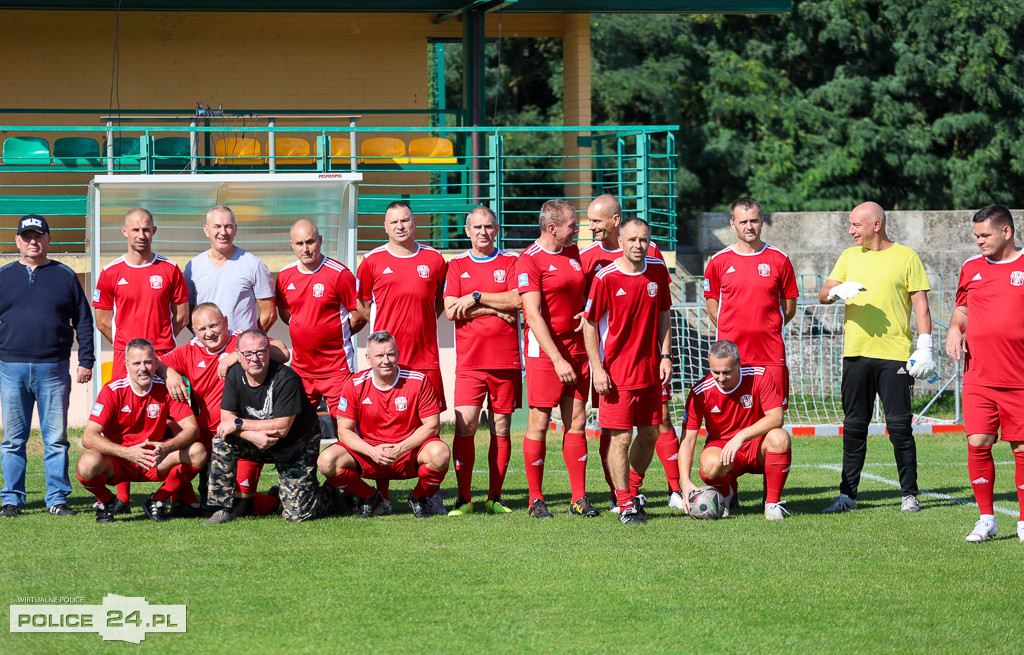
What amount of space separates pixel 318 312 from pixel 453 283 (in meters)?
1.04

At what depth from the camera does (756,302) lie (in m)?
8.13

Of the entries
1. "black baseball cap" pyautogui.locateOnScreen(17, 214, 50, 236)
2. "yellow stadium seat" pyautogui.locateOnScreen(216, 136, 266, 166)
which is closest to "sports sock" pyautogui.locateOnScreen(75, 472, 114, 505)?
"black baseball cap" pyautogui.locateOnScreen(17, 214, 50, 236)

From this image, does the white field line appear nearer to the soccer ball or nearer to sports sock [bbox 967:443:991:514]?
sports sock [bbox 967:443:991:514]

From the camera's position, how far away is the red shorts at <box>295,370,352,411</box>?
8.45 meters

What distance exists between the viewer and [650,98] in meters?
26.2

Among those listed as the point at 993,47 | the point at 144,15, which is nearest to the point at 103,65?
the point at 144,15

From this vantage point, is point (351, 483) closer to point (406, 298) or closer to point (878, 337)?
point (406, 298)

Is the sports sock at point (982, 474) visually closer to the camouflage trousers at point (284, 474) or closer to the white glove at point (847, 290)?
the white glove at point (847, 290)

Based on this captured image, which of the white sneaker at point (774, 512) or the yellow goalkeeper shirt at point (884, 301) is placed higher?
the yellow goalkeeper shirt at point (884, 301)

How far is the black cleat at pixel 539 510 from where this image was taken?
7.95 meters

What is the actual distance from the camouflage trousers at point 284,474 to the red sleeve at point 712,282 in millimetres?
3015

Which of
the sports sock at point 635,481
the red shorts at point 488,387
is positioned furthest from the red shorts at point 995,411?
the red shorts at point 488,387

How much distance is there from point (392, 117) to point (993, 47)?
14.3 m

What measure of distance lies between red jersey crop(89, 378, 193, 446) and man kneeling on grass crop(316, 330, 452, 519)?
1.05 meters
